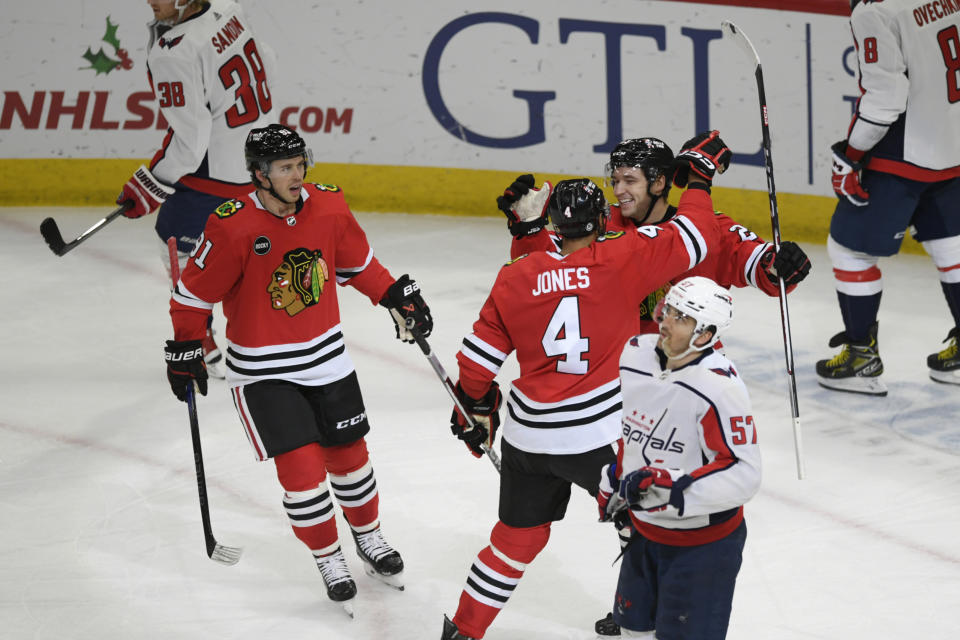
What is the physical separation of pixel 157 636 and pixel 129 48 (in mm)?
4131

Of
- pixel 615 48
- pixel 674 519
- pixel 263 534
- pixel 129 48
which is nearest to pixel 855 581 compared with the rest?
pixel 674 519

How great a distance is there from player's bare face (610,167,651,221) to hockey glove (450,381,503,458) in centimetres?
58

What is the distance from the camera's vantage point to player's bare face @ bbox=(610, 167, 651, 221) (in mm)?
3168

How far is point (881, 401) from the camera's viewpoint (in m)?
4.68

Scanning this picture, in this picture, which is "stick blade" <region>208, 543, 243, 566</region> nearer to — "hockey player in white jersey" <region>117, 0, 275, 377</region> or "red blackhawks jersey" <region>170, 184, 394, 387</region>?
"red blackhawks jersey" <region>170, 184, 394, 387</region>

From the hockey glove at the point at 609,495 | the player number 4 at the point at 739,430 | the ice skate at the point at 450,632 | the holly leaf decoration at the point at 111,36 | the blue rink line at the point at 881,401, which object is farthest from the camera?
the holly leaf decoration at the point at 111,36

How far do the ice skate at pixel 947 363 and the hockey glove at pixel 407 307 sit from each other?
2307 mm

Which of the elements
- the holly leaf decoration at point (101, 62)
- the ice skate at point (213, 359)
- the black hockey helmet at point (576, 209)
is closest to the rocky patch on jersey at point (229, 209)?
the black hockey helmet at point (576, 209)

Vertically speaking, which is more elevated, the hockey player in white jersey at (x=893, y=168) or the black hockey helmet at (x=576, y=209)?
the black hockey helmet at (x=576, y=209)

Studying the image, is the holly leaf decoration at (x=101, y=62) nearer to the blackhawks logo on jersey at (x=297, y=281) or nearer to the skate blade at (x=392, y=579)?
the blackhawks logo on jersey at (x=297, y=281)

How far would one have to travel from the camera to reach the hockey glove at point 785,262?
3.15m

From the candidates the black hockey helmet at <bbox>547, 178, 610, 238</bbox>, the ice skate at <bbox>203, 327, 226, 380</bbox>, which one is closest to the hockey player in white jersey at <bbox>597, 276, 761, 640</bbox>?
the black hockey helmet at <bbox>547, 178, 610, 238</bbox>

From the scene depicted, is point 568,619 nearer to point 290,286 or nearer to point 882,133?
point 290,286

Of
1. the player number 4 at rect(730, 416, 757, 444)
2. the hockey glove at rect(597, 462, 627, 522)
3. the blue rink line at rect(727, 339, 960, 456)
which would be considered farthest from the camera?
the blue rink line at rect(727, 339, 960, 456)
